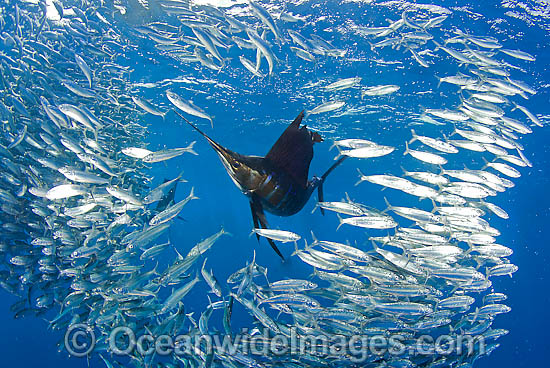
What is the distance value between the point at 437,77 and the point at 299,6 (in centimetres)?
614

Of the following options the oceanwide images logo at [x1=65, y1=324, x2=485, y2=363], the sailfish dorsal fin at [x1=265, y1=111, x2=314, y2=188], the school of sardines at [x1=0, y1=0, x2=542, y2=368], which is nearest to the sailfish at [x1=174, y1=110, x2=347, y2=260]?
the sailfish dorsal fin at [x1=265, y1=111, x2=314, y2=188]

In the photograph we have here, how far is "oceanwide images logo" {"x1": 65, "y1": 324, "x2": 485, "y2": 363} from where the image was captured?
4387mm

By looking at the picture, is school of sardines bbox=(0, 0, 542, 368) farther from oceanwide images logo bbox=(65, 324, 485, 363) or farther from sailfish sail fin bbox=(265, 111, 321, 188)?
sailfish sail fin bbox=(265, 111, 321, 188)

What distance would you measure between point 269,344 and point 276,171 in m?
2.93

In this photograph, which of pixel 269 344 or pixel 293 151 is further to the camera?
pixel 269 344

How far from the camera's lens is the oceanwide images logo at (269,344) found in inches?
173

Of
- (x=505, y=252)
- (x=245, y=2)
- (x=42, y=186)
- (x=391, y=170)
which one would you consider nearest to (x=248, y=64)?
(x=245, y=2)

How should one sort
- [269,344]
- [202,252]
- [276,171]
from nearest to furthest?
1. [276,171]
2. [269,344]
3. [202,252]

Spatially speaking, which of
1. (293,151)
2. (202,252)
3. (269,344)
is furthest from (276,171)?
(269,344)

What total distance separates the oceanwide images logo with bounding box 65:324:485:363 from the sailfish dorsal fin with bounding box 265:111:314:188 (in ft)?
9.10

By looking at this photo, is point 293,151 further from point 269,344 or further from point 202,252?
point 269,344

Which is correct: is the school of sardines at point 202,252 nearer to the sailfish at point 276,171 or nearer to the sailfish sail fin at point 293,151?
the sailfish at point 276,171

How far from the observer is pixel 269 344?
449 cm

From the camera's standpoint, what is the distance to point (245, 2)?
352 inches
